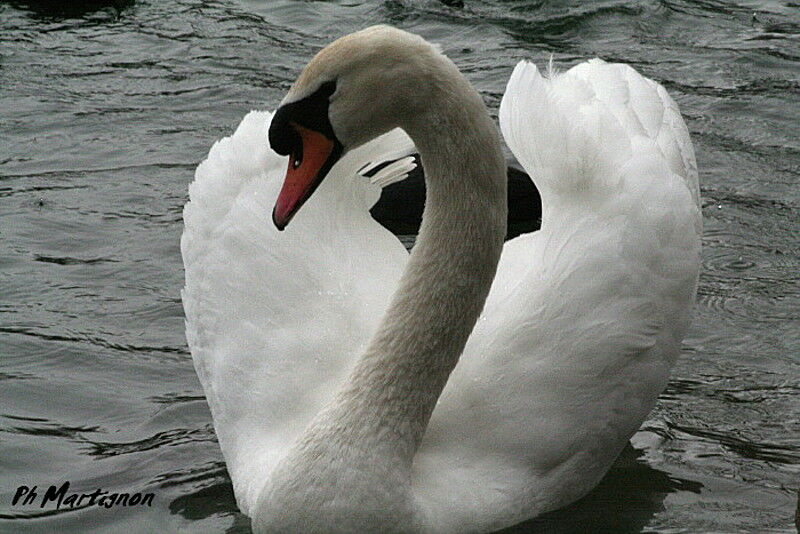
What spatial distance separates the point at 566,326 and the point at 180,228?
3.65 metres

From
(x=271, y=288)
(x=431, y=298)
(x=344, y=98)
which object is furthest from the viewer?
(x=271, y=288)

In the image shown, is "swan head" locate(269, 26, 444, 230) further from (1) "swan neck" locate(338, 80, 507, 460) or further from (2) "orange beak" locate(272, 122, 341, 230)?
(1) "swan neck" locate(338, 80, 507, 460)

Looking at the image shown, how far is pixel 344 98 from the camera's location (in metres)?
4.55

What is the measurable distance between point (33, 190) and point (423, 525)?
184 inches

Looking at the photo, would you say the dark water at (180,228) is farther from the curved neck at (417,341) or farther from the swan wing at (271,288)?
the curved neck at (417,341)

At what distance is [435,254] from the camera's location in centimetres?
496

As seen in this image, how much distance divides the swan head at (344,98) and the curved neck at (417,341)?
3.5 inches

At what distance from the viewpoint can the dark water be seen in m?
5.82

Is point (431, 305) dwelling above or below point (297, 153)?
below

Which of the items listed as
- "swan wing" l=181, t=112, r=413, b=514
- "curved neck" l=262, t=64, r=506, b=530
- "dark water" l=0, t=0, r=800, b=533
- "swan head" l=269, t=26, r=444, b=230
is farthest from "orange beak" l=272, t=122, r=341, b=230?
"dark water" l=0, t=0, r=800, b=533

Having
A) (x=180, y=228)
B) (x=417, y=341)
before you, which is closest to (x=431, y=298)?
(x=417, y=341)

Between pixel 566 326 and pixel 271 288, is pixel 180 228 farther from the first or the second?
pixel 566 326

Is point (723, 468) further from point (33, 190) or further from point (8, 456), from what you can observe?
point (33, 190)

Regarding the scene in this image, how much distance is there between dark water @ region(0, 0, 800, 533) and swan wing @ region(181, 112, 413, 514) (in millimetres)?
411
